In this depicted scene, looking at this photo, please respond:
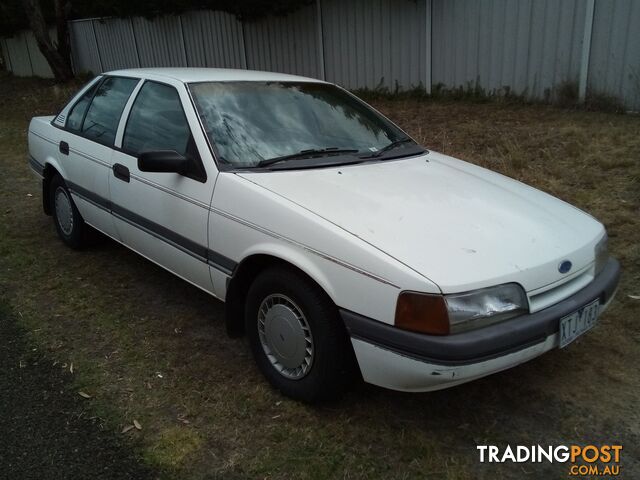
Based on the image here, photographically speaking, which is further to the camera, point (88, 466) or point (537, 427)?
point (537, 427)

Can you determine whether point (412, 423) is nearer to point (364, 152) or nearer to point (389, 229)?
point (389, 229)

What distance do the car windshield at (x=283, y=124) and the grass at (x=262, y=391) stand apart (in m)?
1.22

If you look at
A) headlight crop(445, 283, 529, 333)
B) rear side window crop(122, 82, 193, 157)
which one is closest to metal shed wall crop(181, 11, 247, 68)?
rear side window crop(122, 82, 193, 157)

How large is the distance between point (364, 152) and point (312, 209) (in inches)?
39.4

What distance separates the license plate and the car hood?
0.59ft

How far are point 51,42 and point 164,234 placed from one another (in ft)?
47.8

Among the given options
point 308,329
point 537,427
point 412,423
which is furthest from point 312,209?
point 537,427

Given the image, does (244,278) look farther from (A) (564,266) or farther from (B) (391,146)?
(A) (564,266)

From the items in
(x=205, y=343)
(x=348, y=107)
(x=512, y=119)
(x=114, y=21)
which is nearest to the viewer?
(x=205, y=343)

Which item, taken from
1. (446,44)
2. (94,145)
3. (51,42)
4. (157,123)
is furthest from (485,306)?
(51,42)

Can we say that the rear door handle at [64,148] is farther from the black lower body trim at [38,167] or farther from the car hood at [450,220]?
the car hood at [450,220]

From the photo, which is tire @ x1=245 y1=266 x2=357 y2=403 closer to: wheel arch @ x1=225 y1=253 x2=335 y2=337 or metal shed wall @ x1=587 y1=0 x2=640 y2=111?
wheel arch @ x1=225 y1=253 x2=335 y2=337

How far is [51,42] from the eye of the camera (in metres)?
15.4

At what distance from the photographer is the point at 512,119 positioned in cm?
723
